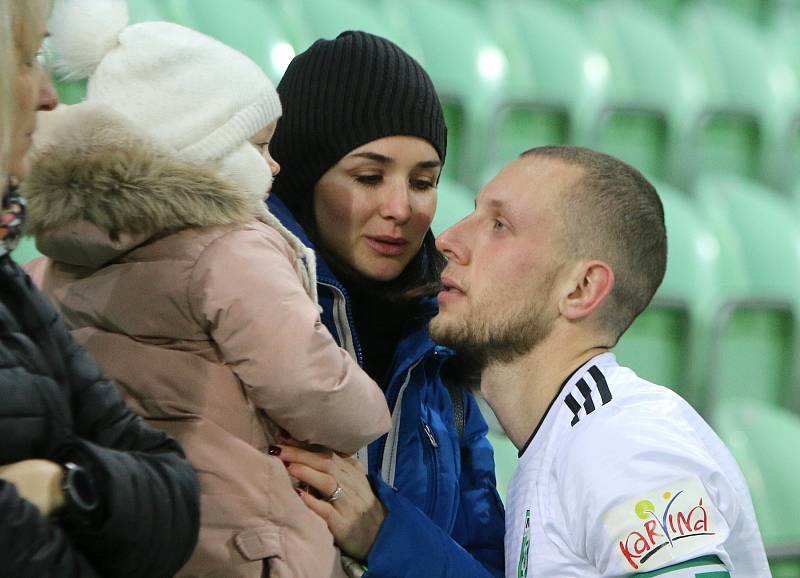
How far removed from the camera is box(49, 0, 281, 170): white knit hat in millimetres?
1257

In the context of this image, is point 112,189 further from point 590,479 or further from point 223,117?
point 590,479

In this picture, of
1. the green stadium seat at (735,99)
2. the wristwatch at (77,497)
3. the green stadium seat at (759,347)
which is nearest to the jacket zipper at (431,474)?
the wristwatch at (77,497)

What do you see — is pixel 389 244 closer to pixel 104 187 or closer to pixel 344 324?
pixel 344 324

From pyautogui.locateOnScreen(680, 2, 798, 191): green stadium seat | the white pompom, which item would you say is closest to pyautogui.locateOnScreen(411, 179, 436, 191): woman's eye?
the white pompom

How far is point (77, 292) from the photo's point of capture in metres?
1.26

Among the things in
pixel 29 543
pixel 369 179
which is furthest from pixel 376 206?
pixel 29 543

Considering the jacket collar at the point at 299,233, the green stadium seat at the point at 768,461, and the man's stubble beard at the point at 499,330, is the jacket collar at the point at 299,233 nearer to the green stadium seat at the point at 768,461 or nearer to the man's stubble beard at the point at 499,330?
the man's stubble beard at the point at 499,330

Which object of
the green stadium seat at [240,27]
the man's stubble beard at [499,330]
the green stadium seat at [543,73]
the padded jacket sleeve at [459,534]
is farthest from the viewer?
the green stadium seat at [543,73]

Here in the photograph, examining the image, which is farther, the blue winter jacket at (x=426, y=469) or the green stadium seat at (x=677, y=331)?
the green stadium seat at (x=677, y=331)

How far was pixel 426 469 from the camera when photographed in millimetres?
1538

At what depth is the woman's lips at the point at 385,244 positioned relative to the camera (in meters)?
1.62

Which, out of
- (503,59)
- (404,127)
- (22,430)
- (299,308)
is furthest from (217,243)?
(503,59)

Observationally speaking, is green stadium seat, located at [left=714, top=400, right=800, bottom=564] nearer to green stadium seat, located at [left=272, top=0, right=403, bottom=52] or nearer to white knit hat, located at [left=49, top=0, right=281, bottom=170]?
green stadium seat, located at [left=272, top=0, right=403, bottom=52]

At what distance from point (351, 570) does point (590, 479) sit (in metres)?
0.29
